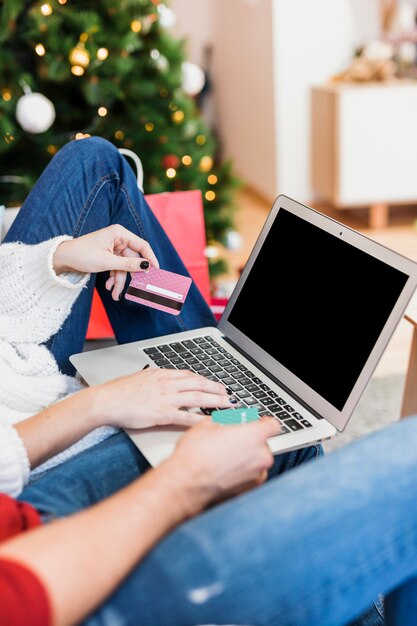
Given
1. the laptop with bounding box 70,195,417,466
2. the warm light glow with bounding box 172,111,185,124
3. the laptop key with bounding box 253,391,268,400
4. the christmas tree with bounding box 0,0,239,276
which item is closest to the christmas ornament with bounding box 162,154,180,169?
the christmas tree with bounding box 0,0,239,276

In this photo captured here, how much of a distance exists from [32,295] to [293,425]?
0.45 m

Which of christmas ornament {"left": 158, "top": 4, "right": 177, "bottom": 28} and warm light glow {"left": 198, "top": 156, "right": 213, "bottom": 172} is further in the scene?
warm light glow {"left": 198, "top": 156, "right": 213, "bottom": 172}

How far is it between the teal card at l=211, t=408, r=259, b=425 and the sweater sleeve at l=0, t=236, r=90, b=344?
1.12 ft

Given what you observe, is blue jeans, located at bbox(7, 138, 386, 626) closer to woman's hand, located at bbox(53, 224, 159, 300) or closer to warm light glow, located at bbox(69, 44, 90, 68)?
woman's hand, located at bbox(53, 224, 159, 300)

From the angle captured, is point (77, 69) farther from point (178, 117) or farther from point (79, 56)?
point (178, 117)

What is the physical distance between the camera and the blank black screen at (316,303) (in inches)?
37.4

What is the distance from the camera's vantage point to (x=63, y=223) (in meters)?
1.23

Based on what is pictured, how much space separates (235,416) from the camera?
0.93 metres

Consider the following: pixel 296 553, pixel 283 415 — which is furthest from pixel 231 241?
pixel 296 553

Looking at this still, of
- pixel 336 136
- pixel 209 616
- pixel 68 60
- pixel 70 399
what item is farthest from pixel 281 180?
pixel 209 616

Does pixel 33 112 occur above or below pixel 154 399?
above

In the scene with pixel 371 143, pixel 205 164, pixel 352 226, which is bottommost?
pixel 352 226

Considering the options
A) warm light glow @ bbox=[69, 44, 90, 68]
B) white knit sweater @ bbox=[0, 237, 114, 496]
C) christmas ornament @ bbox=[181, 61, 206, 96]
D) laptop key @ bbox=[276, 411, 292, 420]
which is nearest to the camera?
laptop key @ bbox=[276, 411, 292, 420]

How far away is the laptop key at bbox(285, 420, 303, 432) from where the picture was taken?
3.13ft
